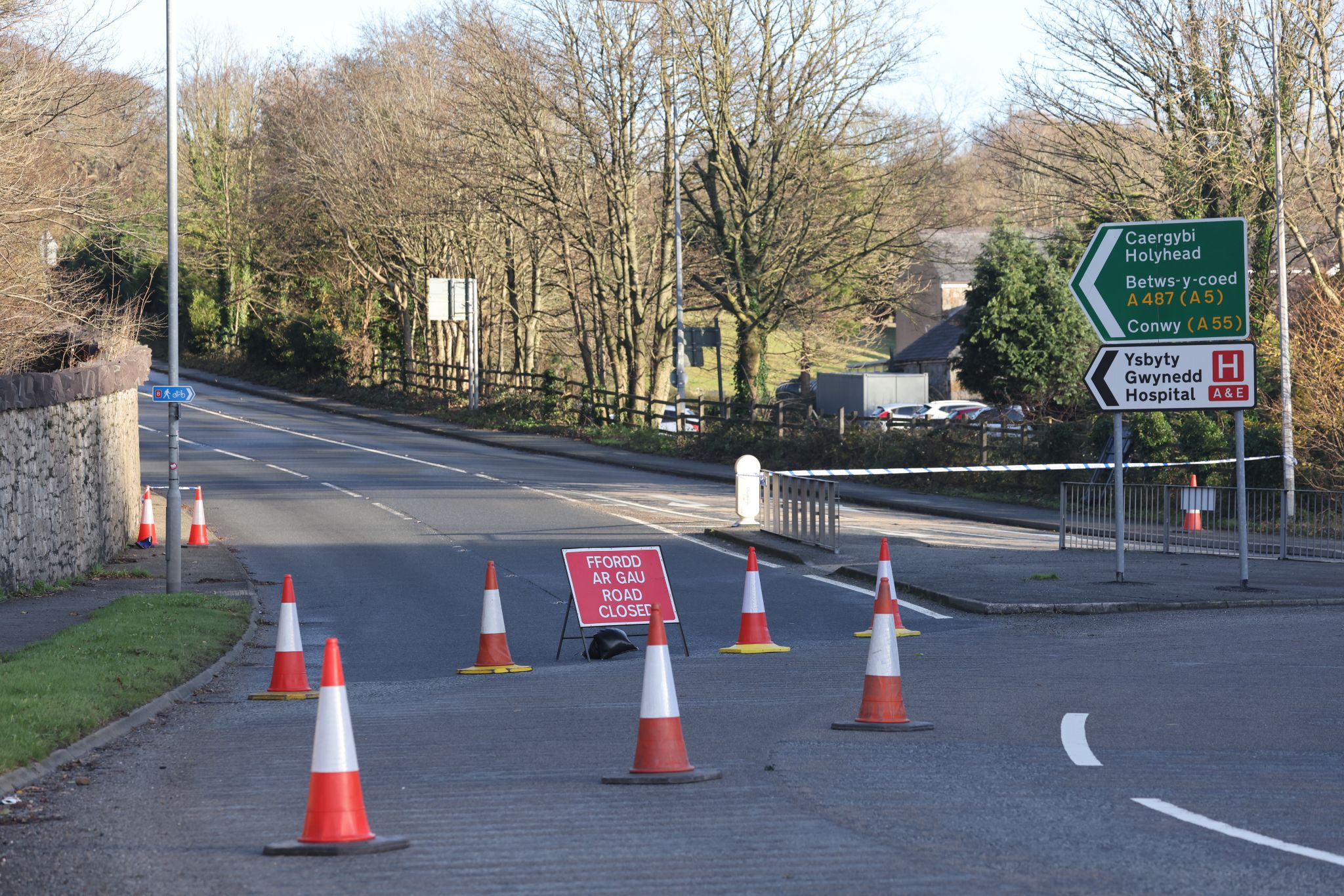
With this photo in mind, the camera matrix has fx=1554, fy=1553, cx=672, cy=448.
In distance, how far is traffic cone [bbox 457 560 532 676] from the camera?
41.5 feet

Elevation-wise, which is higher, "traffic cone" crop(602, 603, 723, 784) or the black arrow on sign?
the black arrow on sign

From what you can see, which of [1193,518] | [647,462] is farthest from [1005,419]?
[1193,518]

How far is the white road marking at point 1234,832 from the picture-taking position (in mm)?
6008

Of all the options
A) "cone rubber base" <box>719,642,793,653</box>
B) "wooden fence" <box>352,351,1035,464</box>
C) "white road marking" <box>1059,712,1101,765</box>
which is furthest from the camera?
"wooden fence" <box>352,351,1035,464</box>

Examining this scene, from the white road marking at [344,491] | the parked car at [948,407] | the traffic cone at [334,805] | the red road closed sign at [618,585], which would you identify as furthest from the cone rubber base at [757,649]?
the parked car at [948,407]

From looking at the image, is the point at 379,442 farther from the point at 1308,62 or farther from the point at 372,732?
the point at 372,732

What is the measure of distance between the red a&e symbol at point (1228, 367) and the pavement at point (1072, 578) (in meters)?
2.28

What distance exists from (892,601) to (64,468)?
1301 centimetres

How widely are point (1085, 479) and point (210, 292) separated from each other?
5509 centimetres

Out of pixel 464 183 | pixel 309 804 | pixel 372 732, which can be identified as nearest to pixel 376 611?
pixel 372 732

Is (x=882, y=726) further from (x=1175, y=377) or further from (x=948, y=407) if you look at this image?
(x=948, y=407)

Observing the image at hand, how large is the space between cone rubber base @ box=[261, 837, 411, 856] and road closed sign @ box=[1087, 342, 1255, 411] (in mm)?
12161

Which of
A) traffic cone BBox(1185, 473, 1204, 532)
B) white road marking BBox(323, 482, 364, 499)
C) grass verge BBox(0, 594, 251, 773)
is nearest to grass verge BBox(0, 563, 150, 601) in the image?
grass verge BBox(0, 594, 251, 773)

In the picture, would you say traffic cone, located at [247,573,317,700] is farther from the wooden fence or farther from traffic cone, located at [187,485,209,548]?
the wooden fence
